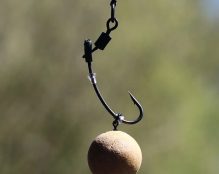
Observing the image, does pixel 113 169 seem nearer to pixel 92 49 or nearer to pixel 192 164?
pixel 92 49

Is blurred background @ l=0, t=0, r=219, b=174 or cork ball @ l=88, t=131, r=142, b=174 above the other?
blurred background @ l=0, t=0, r=219, b=174

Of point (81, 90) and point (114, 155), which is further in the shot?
point (81, 90)

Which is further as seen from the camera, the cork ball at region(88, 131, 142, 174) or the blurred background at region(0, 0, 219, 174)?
the blurred background at region(0, 0, 219, 174)

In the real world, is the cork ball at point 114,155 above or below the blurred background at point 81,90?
below

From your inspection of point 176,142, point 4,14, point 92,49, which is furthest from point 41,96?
point 92,49

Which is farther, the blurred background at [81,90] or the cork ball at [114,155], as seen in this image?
the blurred background at [81,90]
